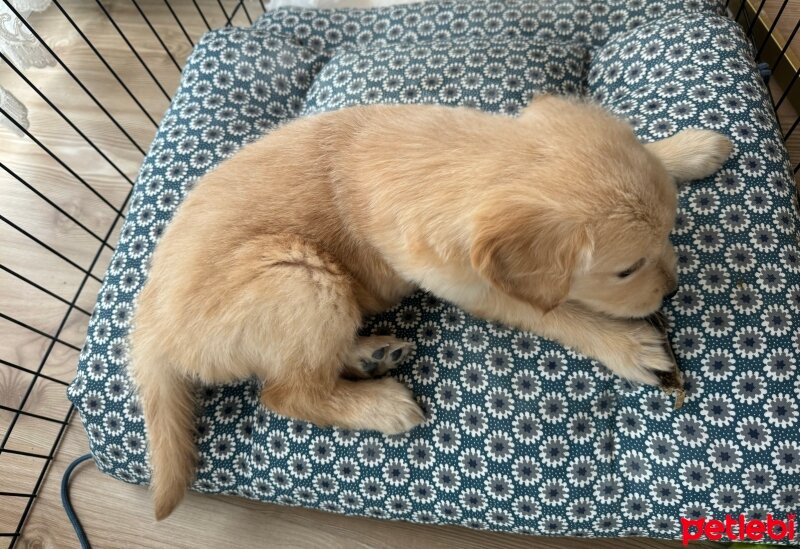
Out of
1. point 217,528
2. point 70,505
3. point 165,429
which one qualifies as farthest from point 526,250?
point 70,505

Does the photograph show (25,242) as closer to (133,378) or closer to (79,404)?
(79,404)

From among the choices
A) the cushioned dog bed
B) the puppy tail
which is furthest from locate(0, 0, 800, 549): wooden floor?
the puppy tail

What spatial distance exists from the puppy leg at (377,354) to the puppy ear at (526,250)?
0.49 m

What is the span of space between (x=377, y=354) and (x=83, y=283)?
1401 millimetres

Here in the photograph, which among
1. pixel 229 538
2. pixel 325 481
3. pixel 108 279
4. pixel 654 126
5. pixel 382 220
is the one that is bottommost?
pixel 229 538

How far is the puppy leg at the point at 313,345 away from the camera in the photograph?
144cm

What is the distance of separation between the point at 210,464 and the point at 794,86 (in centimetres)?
271

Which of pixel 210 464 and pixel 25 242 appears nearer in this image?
pixel 210 464

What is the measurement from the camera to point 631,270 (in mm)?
1285

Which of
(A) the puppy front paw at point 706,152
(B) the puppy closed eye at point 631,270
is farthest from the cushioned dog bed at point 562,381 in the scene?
(B) the puppy closed eye at point 631,270

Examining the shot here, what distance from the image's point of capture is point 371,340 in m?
1.63

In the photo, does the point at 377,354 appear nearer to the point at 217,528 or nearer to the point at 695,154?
the point at 217,528

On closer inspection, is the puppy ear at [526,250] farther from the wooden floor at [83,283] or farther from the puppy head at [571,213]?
the wooden floor at [83,283]

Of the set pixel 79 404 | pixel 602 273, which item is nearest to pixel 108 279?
pixel 79 404
